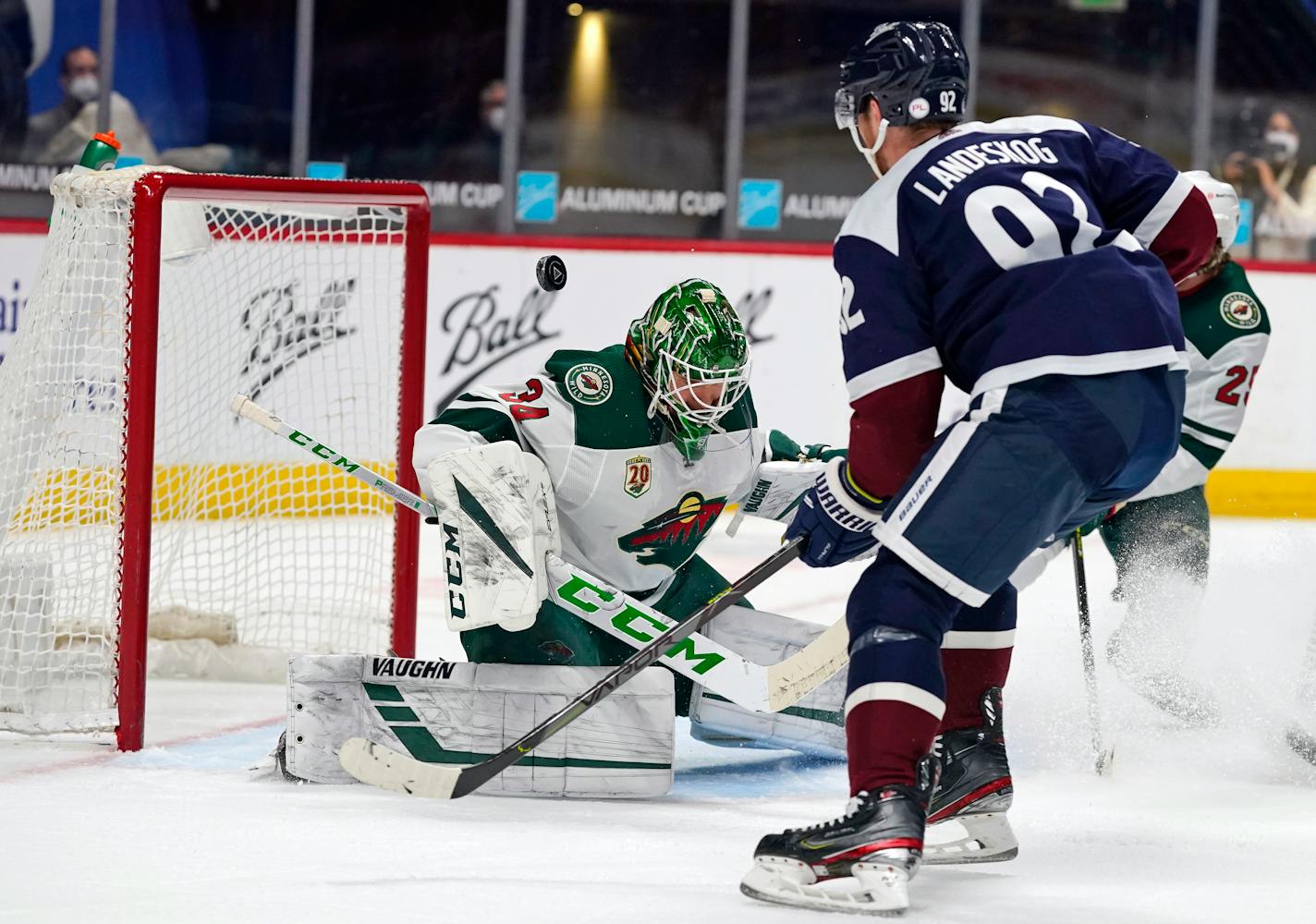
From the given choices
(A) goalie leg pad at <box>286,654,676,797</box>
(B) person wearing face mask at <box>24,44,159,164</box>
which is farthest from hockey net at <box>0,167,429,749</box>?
(B) person wearing face mask at <box>24,44,159,164</box>

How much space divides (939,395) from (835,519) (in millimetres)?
204

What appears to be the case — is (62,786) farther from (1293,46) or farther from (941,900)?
(1293,46)

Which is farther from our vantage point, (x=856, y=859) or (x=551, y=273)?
(x=551, y=273)

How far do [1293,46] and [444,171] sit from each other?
381 cm

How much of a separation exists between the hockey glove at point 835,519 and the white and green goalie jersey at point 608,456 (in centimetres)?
56

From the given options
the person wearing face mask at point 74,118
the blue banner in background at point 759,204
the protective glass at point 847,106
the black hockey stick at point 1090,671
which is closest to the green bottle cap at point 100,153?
the protective glass at point 847,106

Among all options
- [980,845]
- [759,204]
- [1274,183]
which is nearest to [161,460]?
[980,845]

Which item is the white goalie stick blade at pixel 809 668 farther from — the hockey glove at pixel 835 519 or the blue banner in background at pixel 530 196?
the blue banner in background at pixel 530 196

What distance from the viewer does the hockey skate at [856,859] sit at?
2.00m

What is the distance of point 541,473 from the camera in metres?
2.68

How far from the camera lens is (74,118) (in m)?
7.04

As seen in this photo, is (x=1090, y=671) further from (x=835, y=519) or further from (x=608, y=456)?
(x=835, y=519)

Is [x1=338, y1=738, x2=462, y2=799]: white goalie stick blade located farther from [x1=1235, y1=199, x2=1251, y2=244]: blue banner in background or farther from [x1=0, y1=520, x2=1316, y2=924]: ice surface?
[x1=1235, y1=199, x2=1251, y2=244]: blue banner in background

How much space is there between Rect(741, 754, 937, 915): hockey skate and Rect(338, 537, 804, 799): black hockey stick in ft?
1.33
